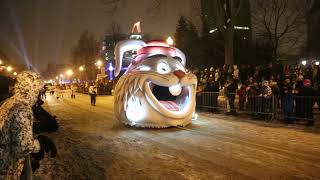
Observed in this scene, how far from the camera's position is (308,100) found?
38.0ft

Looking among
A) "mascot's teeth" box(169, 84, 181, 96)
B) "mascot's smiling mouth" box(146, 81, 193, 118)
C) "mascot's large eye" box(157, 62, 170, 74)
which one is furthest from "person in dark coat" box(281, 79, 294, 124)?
"mascot's large eye" box(157, 62, 170, 74)

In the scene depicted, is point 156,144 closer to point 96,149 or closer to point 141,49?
point 96,149

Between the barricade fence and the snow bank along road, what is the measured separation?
1163 millimetres

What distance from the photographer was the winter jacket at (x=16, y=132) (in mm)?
3541

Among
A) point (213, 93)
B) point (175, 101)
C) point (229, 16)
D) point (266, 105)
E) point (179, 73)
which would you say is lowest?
point (266, 105)

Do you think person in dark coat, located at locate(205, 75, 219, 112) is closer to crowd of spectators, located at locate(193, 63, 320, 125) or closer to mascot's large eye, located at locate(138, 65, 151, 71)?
crowd of spectators, located at locate(193, 63, 320, 125)

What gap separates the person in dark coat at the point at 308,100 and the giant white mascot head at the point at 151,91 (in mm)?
3838

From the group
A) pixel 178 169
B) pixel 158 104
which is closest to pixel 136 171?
pixel 178 169

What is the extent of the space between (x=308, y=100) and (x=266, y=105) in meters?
1.85

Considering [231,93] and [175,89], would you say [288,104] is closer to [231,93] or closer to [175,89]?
[231,93]

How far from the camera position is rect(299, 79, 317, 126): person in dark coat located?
1150cm

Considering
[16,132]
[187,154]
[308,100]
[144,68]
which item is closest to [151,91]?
[144,68]

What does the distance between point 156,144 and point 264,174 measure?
344cm

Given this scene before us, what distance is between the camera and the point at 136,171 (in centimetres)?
643
